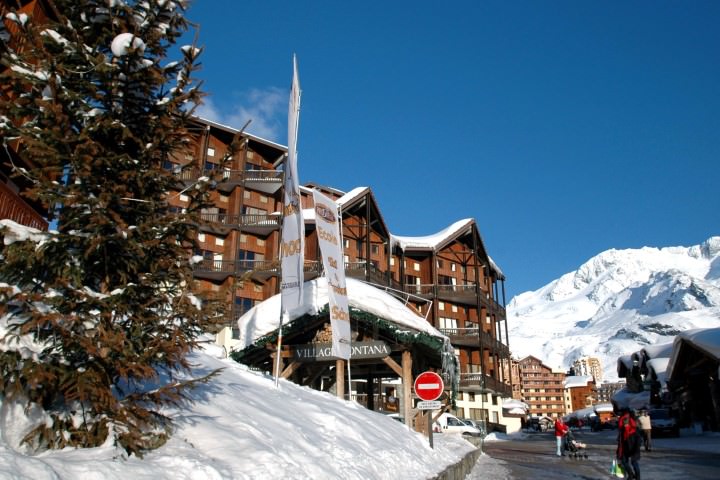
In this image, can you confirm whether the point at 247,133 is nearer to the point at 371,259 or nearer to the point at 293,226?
the point at 371,259

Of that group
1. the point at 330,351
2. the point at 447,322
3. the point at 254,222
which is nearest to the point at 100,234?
the point at 330,351

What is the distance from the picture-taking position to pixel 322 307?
50.2 feet

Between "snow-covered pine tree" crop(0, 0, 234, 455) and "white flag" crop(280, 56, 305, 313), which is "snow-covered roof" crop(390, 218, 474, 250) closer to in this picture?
"white flag" crop(280, 56, 305, 313)

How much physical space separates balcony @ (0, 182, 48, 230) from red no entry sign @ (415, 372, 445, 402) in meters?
8.59

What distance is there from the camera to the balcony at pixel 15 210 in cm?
1111

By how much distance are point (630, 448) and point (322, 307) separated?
7849 millimetres

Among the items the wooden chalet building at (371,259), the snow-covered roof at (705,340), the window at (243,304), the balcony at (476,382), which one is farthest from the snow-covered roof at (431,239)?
the snow-covered roof at (705,340)

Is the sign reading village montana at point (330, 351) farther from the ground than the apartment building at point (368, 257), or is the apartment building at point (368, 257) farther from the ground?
the apartment building at point (368, 257)

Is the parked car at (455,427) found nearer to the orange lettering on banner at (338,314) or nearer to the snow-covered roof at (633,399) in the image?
the orange lettering on banner at (338,314)

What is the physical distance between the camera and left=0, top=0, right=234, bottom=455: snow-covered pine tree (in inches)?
211

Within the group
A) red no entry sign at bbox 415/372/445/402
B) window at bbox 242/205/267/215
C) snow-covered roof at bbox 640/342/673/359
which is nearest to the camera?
red no entry sign at bbox 415/372/445/402

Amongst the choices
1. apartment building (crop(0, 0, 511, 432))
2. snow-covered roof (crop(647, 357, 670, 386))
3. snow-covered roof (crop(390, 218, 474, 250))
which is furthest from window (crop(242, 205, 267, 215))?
snow-covered roof (crop(647, 357, 670, 386))

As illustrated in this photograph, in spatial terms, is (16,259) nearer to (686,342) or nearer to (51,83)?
(51,83)

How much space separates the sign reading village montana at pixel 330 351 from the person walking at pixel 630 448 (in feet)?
19.9
